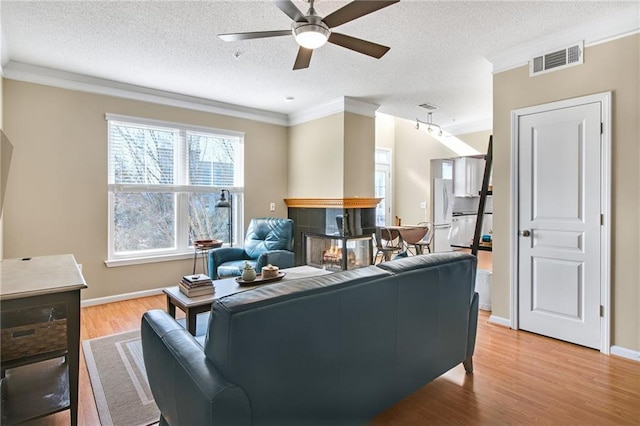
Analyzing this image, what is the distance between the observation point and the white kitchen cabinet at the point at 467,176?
7.29 meters

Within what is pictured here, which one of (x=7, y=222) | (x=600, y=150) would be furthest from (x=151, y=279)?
(x=600, y=150)

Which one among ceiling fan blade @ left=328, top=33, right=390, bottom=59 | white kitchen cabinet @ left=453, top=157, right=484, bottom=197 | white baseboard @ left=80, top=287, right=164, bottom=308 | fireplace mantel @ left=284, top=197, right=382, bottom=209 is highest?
ceiling fan blade @ left=328, top=33, right=390, bottom=59

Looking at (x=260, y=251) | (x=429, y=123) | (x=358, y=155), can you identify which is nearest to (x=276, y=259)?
(x=260, y=251)

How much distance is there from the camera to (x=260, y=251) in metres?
4.44

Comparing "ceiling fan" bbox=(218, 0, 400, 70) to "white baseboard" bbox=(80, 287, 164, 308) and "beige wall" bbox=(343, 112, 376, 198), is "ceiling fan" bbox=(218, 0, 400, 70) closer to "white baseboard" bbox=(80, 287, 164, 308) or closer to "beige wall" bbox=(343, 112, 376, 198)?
"beige wall" bbox=(343, 112, 376, 198)

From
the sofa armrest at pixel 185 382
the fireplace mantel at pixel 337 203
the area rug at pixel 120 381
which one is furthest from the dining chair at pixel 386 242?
the sofa armrest at pixel 185 382

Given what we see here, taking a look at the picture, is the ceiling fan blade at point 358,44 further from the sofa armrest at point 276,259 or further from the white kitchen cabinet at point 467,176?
the white kitchen cabinet at point 467,176

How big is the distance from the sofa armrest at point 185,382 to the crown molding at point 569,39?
358 cm

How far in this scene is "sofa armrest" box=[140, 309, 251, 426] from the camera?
115cm

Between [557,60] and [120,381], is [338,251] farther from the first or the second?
[557,60]

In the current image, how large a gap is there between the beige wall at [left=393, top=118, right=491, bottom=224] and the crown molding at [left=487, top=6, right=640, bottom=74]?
3441mm

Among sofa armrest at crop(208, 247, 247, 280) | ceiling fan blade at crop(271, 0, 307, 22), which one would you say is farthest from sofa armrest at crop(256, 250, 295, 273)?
ceiling fan blade at crop(271, 0, 307, 22)

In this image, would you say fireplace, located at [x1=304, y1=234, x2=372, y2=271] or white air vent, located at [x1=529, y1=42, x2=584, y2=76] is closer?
white air vent, located at [x1=529, y1=42, x2=584, y2=76]

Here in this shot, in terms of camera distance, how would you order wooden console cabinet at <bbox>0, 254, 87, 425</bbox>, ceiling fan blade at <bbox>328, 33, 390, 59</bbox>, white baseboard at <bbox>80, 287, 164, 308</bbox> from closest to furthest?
1. wooden console cabinet at <bbox>0, 254, 87, 425</bbox>
2. ceiling fan blade at <bbox>328, 33, 390, 59</bbox>
3. white baseboard at <bbox>80, 287, 164, 308</bbox>
